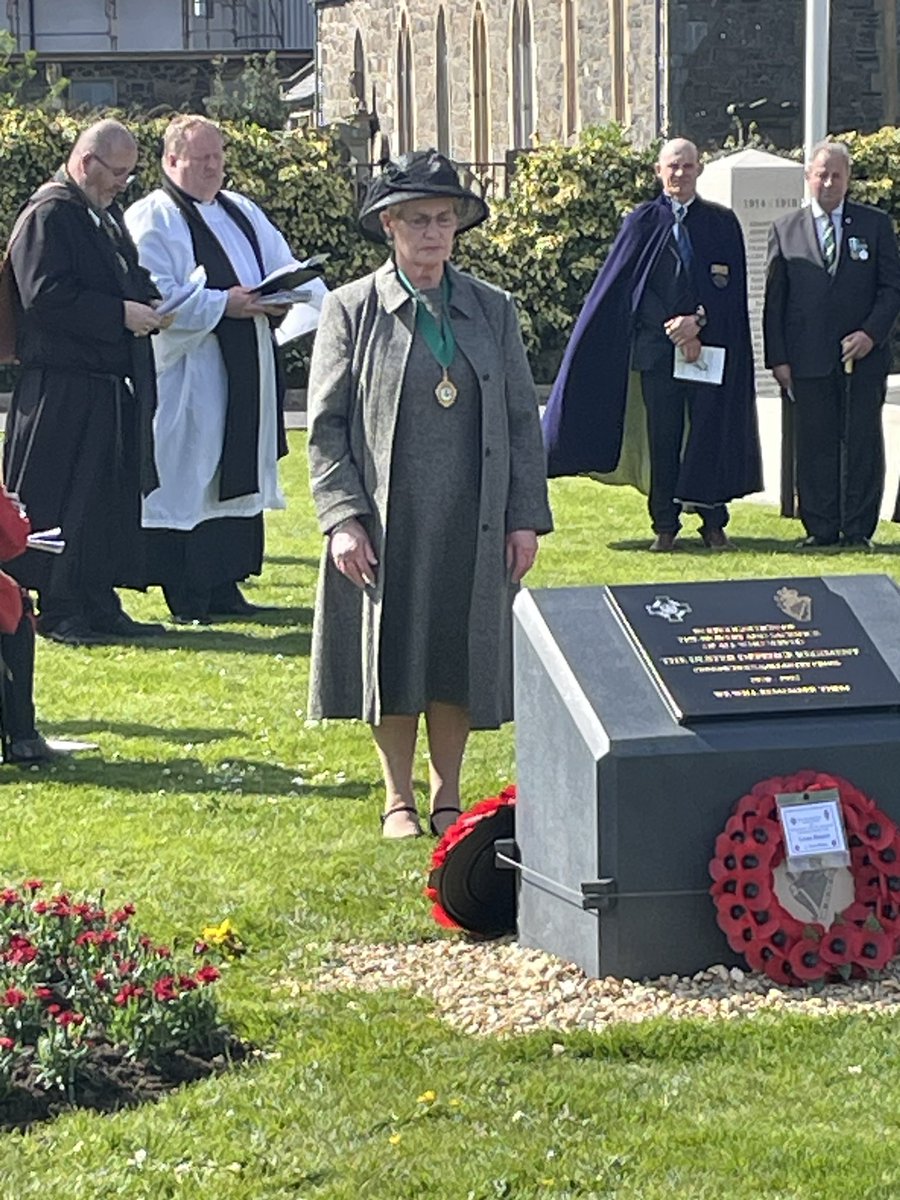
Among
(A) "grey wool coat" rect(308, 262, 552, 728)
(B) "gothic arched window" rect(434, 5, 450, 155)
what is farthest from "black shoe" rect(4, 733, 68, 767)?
(B) "gothic arched window" rect(434, 5, 450, 155)

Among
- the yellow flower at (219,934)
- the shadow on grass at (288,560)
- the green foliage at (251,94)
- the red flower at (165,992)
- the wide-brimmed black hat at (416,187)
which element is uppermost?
the green foliage at (251,94)

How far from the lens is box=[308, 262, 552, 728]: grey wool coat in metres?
7.43

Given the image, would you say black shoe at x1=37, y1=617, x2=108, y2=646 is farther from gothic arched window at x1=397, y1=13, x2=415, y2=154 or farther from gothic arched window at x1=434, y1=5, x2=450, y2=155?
gothic arched window at x1=397, y1=13, x2=415, y2=154

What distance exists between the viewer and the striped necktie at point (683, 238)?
14.4 m

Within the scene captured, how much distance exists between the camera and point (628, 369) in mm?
14688

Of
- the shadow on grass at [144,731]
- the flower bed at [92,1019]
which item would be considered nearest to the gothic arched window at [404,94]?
the shadow on grass at [144,731]

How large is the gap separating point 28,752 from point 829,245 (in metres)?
7.16

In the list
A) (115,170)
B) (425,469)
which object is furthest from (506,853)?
(115,170)

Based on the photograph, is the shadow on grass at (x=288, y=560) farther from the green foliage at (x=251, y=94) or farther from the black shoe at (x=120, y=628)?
the green foliage at (x=251, y=94)

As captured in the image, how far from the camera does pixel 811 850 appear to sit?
588 cm

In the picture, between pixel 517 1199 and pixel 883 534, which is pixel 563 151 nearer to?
pixel 883 534

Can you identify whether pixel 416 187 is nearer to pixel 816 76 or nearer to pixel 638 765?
pixel 638 765

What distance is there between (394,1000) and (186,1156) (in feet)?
3.63

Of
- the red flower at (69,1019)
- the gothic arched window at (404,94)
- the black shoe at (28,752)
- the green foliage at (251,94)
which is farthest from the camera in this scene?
the gothic arched window at (404,94)
